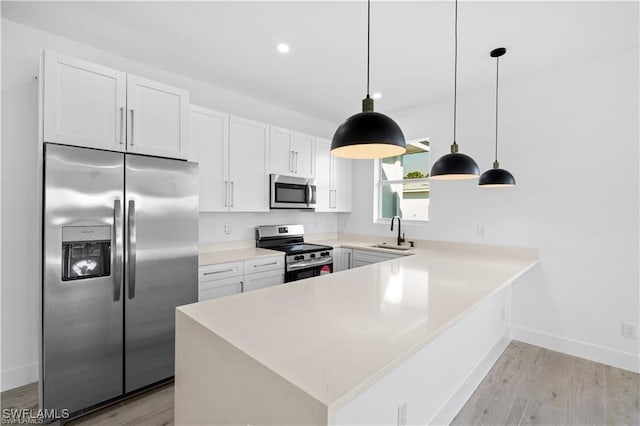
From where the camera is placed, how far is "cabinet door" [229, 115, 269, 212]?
10.2ft

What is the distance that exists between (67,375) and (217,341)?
1611mm

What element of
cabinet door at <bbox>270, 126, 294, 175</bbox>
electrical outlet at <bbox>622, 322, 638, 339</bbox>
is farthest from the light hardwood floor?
cabinet door at <bbox>270, 126, 294, 175</bbox>

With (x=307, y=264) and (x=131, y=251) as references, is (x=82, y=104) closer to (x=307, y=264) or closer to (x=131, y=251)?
(x=131, y=251)

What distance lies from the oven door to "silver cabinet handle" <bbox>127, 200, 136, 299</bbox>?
1467 mm

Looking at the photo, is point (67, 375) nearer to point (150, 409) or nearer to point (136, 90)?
point (150, 409)

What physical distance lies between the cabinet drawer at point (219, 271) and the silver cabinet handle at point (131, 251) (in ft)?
1.80

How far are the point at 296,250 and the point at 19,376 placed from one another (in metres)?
2.44

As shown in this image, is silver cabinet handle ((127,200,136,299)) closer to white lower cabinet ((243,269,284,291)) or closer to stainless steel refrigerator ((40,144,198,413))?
stainless steel refrigerator ((40,144,198,413))

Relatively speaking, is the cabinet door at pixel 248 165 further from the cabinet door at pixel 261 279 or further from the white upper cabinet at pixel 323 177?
the white upper cabinet at pixel 323 177

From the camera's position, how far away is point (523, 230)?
3000 millimetres

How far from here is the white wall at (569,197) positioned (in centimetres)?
251

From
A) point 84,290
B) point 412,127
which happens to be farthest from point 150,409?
point 412,127

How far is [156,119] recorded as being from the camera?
229cm

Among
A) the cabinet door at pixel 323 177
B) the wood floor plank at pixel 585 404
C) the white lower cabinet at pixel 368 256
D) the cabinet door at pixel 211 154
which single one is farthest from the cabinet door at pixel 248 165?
the wood floor plank at pixel 585 404
